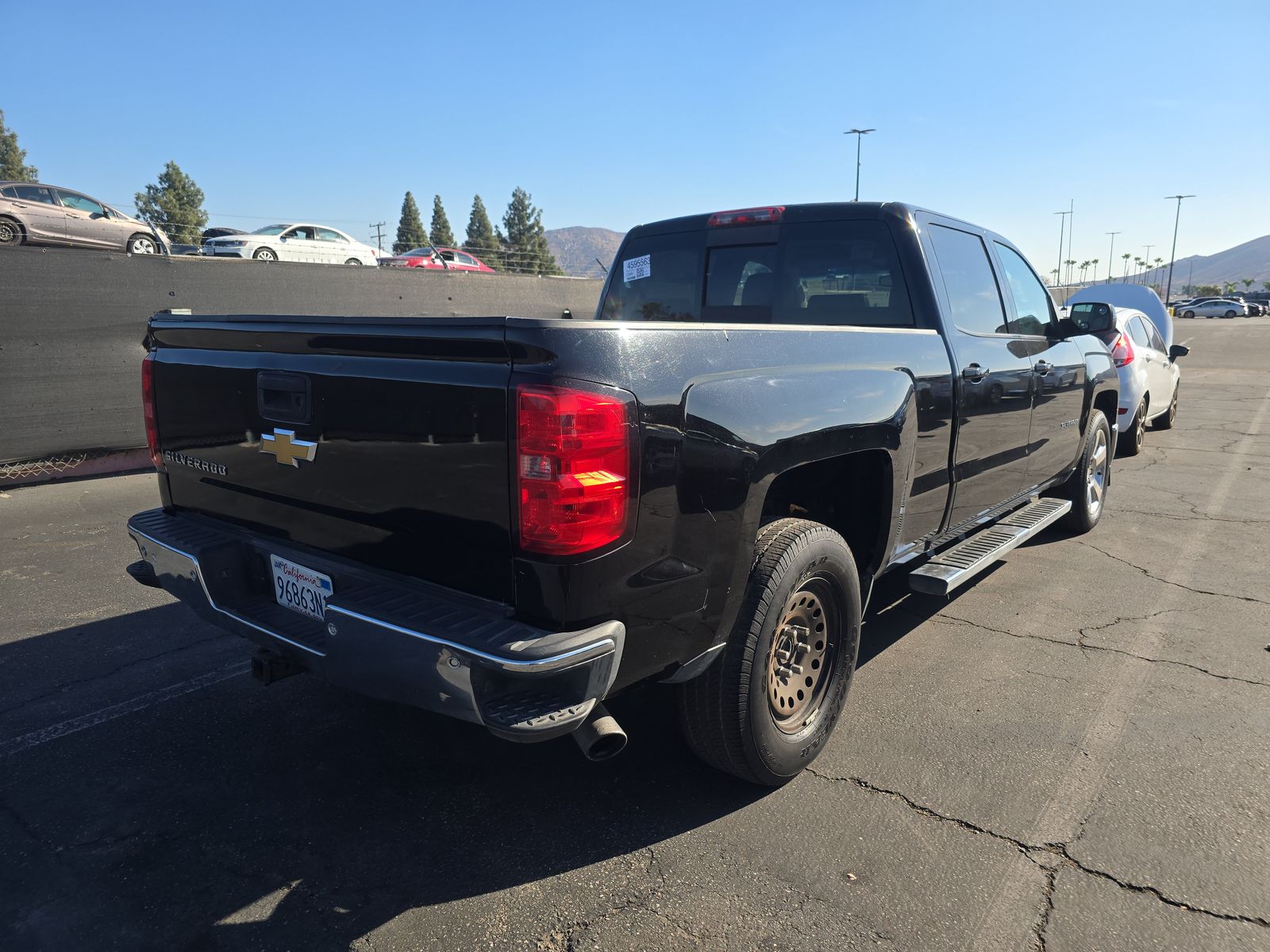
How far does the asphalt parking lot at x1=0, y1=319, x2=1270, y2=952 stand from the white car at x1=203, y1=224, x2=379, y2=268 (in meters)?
19.4

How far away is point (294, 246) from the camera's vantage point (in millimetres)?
22078

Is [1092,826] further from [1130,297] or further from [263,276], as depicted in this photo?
[1130,297]

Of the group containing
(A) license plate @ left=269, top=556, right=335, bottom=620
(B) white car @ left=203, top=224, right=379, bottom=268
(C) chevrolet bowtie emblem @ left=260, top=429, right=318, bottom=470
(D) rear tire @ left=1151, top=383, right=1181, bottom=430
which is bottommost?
(D) rear tire @ left=1151, top=383, right=1181, bottom=430

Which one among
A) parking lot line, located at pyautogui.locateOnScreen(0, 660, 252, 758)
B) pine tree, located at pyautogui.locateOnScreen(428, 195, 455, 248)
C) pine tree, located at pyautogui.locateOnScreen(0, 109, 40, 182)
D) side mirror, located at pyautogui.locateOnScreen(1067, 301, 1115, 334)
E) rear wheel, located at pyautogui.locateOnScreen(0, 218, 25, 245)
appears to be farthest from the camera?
pine tree, located at pyautogui.locateOnScreen(428, 195, 455, 248)

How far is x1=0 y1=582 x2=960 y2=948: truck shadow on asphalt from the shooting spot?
2219 mm

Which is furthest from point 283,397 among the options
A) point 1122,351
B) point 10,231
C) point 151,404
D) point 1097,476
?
point 10,231

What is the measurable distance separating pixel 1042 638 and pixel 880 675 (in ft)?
3.39

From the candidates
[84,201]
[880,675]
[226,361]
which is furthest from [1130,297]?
[84,201]

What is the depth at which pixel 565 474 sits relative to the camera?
78.0 inches

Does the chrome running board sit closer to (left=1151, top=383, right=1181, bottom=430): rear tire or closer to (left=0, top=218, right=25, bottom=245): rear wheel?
(left=1151, top=383, right=1181, bottom=430): rear tire

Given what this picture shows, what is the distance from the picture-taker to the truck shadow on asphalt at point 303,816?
7.28ft

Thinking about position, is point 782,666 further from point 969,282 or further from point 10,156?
point 10,156

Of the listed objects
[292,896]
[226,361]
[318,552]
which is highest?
[226,361]

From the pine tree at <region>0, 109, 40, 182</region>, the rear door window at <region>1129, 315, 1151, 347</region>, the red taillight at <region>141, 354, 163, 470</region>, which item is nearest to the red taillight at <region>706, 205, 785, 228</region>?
the red taillight at <region>141, 354, 163, 470</region>
